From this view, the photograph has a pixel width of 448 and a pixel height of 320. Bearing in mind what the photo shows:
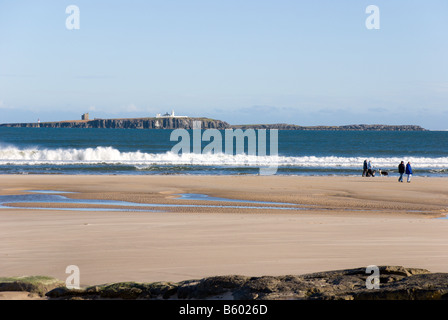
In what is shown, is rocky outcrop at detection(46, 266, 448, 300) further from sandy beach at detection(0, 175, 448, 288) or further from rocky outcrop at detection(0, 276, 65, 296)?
sandy beach at detection(0, 175, 448, 288)

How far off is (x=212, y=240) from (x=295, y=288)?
4.85 metres

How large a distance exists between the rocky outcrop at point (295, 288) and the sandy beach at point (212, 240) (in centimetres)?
120

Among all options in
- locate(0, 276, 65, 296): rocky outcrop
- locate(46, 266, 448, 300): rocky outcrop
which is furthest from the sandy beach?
locate(46, 266, 448, 300): rocky outcrop

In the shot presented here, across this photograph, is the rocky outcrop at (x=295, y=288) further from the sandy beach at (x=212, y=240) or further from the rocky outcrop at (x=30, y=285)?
the sandy beach at (x=212, y=240)

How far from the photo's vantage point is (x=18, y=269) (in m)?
7.58

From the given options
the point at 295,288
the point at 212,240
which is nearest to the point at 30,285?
the point at 295,288

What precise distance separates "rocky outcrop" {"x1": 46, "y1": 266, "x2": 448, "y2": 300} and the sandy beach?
1.20 meters

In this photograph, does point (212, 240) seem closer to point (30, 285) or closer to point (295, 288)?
point (30, 285)

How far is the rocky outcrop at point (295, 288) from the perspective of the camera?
4812 millimetres
